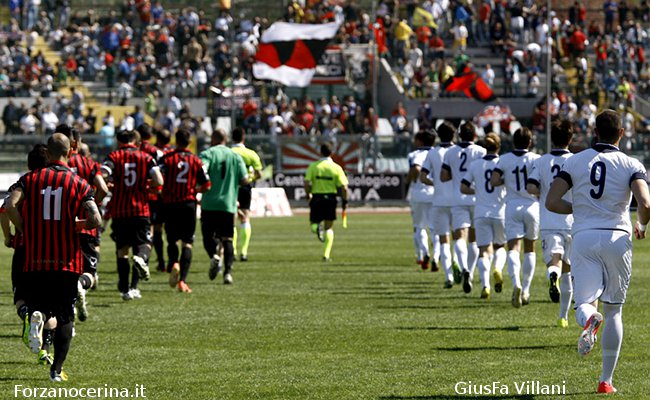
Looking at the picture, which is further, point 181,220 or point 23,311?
point 181,220

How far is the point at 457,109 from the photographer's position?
52875mm

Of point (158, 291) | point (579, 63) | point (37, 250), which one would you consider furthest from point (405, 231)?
point (37, 250)

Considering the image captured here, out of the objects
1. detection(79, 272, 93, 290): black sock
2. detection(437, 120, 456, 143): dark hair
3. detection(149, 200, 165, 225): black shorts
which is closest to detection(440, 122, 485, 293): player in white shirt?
detection(437, 120, 456, 143): dark hair

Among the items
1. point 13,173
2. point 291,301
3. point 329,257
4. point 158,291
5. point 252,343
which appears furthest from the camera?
point 13,173

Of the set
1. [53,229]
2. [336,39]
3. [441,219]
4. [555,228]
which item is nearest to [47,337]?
[53,229]

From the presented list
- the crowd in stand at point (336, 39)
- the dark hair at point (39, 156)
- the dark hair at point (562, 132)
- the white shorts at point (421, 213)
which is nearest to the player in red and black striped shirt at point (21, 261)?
the dark hair at point (39, 156)

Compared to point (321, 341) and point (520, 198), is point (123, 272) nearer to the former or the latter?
point (321, 341)

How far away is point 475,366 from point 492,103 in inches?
1574

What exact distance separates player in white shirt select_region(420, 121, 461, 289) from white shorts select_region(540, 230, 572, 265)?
12.2 ft

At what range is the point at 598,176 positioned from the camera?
11.3 m

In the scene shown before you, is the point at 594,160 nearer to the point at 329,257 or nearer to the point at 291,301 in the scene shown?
the point at 291,301

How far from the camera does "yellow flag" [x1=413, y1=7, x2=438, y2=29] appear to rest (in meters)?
56.9

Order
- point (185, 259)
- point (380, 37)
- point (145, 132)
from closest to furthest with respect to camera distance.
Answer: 1. point (185, 259)
2. point (145, 132)
3. point (380, 37)

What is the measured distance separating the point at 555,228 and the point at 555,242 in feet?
0.51
